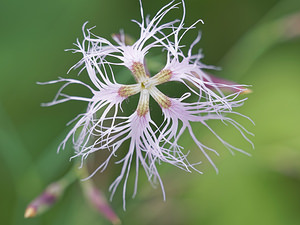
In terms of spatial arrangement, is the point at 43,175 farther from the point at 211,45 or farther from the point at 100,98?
the point at 211,45

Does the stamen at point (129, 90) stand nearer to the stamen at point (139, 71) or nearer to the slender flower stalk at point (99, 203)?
the stamen at point (139, 71)

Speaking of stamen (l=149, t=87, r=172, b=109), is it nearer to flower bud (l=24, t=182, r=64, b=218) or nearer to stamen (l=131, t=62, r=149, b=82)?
stamen (l=131, t=62, r=149, b=82)

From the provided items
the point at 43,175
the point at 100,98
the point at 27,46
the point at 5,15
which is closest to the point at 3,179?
the point at 43,175

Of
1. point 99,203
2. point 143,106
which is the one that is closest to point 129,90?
point 143,106

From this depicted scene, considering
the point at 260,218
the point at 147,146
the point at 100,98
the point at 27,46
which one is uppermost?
the point at 27,46

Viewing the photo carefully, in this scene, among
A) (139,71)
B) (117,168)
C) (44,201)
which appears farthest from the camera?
(117,168)

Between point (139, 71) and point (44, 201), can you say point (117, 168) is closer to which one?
point (44, 201)
